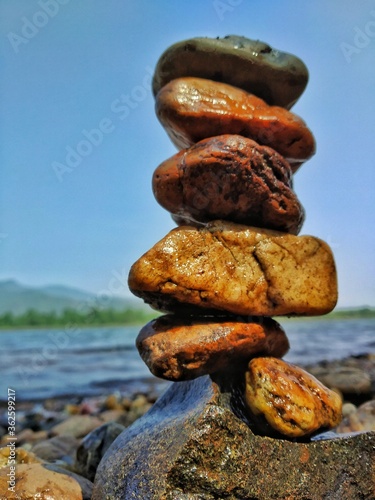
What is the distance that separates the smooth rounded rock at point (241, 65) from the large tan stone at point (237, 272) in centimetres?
150

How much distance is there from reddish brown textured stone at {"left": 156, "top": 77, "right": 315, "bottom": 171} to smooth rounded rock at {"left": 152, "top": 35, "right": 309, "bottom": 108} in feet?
0.65

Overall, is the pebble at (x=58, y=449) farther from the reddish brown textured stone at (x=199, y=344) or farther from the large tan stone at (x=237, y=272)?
the large tan stone at (x=237, y=272)

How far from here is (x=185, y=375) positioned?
12.8 ft

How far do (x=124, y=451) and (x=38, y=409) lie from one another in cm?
904

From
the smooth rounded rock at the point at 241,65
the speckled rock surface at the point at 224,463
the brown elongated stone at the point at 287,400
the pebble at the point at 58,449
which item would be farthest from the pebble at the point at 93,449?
the smooth rounded rock at the point at 241,65

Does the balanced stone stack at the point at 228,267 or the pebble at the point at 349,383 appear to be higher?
the balanced stone stack at the point at 228,267

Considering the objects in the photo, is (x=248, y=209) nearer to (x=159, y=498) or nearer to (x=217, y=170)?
(x=217, y=170)

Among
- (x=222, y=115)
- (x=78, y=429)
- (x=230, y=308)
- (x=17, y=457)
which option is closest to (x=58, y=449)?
(x=78, y=429)

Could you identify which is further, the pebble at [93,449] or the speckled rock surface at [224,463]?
the pebble at [93,449]

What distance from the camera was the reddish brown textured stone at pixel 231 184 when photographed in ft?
13.4

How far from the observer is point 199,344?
381cm

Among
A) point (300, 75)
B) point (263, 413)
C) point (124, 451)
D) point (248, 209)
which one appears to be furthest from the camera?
point (300, 75)

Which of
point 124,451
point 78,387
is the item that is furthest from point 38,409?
point 124,451

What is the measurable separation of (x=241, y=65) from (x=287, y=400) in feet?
10.2
